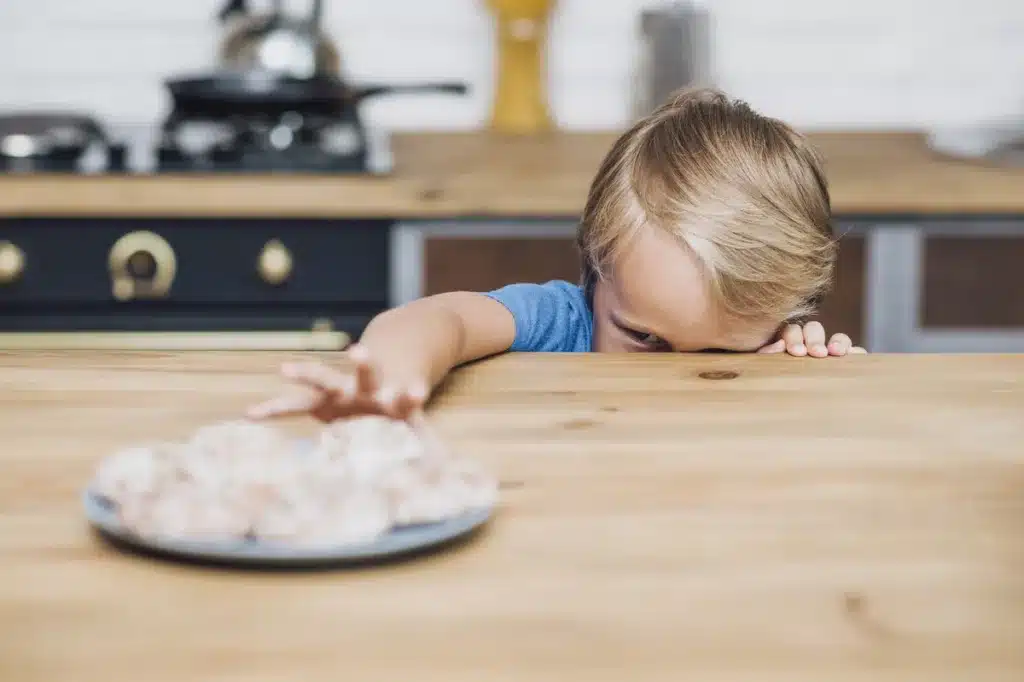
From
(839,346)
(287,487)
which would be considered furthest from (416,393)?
(839,346)

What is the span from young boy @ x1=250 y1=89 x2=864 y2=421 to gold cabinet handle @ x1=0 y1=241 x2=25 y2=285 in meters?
0.92

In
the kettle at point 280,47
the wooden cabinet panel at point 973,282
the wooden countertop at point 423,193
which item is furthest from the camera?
the kettle at point 280,47

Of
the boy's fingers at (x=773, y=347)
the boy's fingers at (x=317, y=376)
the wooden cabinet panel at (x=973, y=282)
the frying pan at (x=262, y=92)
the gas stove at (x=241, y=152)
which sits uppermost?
the frying pan at (x=262, y=92)

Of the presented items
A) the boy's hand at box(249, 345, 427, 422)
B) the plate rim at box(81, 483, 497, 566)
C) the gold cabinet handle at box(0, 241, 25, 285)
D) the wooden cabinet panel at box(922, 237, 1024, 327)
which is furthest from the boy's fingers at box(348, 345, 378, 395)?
the wooden cabinet panel at box(922, 237, 1024, 327)

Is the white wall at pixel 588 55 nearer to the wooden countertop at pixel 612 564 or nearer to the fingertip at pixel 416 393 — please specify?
the wooden countertop at pixel 612 564

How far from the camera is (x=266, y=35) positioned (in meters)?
2.12

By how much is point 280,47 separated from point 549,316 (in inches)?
39.9

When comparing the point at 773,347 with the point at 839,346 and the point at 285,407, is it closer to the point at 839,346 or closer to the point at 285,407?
the point at 839,346

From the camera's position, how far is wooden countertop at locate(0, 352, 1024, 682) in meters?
0.40

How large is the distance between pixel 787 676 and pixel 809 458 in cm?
28

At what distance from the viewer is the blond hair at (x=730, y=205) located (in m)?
1.16

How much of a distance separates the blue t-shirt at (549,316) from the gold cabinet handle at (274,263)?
0.56 metres

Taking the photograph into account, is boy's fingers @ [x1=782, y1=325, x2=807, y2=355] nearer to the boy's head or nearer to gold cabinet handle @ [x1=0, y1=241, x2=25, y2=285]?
the boy's head

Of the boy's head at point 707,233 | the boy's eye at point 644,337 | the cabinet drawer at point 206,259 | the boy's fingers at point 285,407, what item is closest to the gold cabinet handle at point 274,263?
the cabinet drawer at point 206,259
